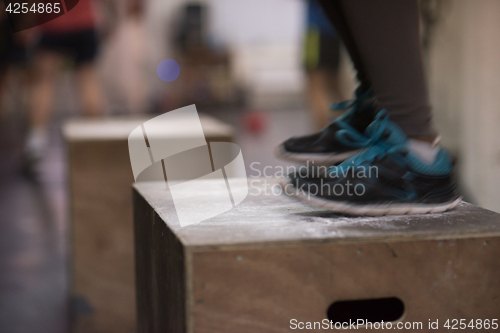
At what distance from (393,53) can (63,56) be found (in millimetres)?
2731

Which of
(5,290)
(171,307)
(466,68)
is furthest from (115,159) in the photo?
(466,68)

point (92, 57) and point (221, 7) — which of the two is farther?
point (221, 7)

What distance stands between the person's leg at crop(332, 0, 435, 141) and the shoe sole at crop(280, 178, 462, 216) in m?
0.11

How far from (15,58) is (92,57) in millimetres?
897

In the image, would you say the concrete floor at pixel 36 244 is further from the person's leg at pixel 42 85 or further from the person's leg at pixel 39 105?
the person's leg at pixel 42 85

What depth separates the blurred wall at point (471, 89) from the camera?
1703mm

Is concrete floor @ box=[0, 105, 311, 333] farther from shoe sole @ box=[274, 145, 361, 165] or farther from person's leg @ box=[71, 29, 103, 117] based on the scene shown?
shoe sole @ box=[274, 145, 361, 165]

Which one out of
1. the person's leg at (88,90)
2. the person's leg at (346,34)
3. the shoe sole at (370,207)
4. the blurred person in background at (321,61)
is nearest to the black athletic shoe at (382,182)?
the shoe sole at (370,207)

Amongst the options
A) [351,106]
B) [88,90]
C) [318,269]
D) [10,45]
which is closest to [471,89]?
[351,106]

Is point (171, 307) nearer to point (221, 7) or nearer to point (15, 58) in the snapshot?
point (15, 58)

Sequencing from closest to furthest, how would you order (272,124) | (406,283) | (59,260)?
(406,283) < (59,260) < (272,124)

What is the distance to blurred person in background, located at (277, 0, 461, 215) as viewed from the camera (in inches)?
32.0

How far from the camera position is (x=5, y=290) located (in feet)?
4.77

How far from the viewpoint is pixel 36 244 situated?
1856mm
